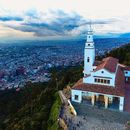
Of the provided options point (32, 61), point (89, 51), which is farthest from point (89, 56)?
point (32, 61)

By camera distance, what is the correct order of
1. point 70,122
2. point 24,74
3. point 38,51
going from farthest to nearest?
point 38,51
point 24,74
point 70,122

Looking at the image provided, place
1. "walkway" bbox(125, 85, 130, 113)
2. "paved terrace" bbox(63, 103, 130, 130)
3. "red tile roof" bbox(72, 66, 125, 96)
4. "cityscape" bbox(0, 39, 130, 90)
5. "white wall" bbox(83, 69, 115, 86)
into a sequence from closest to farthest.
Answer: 1. "paved terrace" bbox(63, 103, 130, 130)
2. "walkway" bbox(125, 85, 130, 113)
3. "red tile roof" bbox(72, 66, 125, 96)
4. "white wall" bbox(83, 69, 115, 86)
5. "cityscape" bbox(0, 39, 130, 90)

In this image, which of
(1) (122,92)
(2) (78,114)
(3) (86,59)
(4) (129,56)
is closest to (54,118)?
(2) (78,114)

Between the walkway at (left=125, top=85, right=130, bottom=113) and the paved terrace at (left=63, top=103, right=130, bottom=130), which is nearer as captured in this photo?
the paved terrace at (left=63, top=103, right=130, bottom=130)

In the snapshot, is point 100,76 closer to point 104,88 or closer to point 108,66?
point 104,88

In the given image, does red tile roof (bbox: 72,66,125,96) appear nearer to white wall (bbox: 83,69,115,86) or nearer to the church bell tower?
white wall (bbox: 83,69,115,86)

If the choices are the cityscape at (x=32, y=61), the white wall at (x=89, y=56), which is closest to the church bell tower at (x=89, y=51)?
the white wall at (x=89, y=56)

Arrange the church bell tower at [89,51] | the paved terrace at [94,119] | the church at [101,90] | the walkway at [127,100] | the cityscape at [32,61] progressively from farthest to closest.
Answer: the cityscape at [32,61] < the church bell tower at [89,51] < the church at [101,90] < the walkway at [127,100] < the paved terrace at [94,119]

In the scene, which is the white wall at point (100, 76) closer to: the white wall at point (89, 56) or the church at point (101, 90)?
the church at point (101, 90)

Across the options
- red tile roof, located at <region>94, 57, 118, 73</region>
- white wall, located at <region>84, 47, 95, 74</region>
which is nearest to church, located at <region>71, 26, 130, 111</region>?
red tile roof, located at <region>94, 57, 118, 73</region>

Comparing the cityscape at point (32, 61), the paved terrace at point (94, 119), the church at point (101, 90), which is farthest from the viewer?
the cityscape at point (32, 61)

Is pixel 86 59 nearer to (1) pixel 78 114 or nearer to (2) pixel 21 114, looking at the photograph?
(1) pixel 78 114
